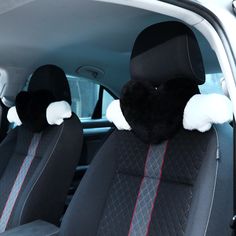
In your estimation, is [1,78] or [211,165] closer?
[211,165]

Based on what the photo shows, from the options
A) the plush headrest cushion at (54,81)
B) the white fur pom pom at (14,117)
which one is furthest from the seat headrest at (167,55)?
the white fur pom pom at (14,117)

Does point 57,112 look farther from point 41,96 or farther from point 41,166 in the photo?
point 41,166

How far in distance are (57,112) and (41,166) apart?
0.27 m

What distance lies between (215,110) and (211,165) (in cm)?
17

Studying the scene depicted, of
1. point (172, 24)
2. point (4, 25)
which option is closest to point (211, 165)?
point (172, 24)

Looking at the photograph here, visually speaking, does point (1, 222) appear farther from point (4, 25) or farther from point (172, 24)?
point (172, 24)

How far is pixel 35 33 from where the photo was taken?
185 cm

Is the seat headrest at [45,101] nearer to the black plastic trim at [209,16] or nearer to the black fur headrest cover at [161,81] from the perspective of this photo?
the black fur headrest cover at [161,81]

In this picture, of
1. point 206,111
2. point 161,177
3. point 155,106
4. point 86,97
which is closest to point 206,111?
point 206,111

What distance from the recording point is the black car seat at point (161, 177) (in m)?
1.23

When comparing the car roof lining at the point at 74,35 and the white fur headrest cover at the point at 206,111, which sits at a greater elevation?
the car roof lining at the point at 74,35

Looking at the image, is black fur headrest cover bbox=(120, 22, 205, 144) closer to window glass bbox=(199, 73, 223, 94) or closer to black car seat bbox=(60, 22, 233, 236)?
black car seat bbox=(60, 22, 233, 236)

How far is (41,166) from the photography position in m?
1.94

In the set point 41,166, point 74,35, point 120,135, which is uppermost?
point 74,35
